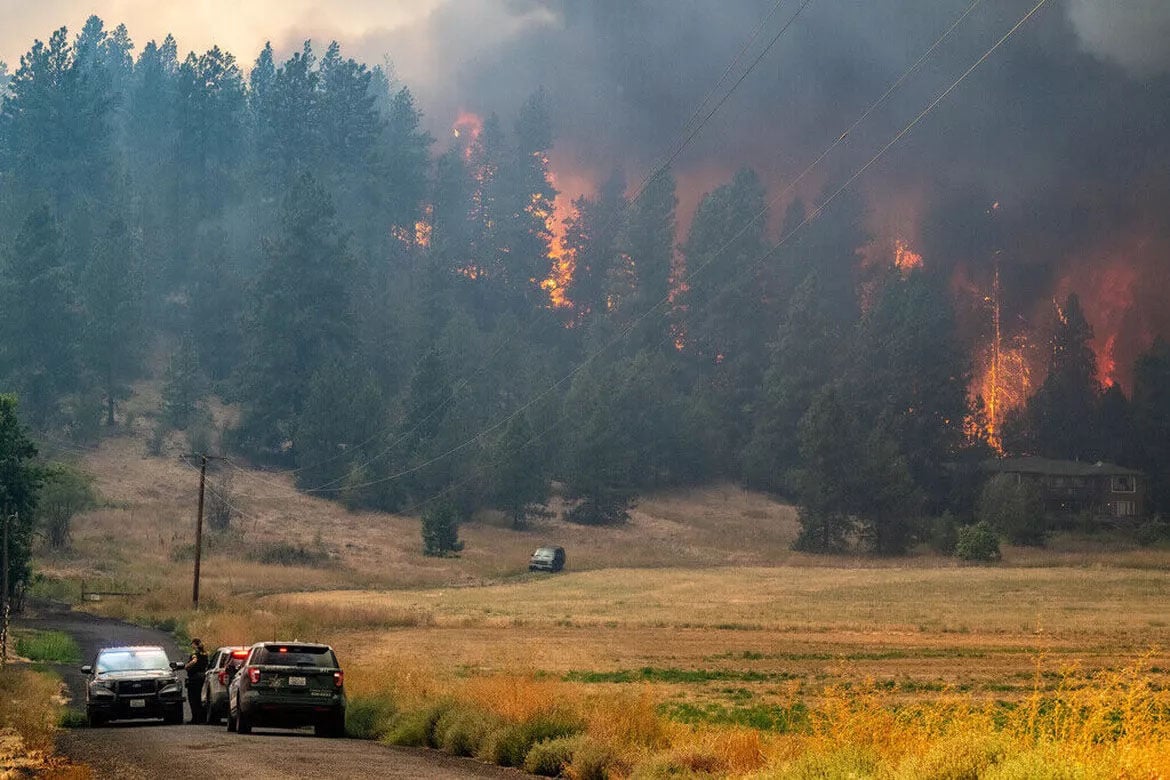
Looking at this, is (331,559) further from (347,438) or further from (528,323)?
(528,323)

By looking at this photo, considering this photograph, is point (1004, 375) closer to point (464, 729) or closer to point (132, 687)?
point (132, 687)

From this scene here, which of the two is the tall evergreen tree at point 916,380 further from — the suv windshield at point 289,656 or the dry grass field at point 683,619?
the suv windshield at point 289,656

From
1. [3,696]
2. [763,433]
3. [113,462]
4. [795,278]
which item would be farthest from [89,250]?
[3,696]

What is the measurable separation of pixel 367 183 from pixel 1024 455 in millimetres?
90922

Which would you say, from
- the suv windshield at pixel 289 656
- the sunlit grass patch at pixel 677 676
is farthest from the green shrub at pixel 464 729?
the sunlit grass patch at pixel 677 676

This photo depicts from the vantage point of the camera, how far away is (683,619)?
74.2 meters

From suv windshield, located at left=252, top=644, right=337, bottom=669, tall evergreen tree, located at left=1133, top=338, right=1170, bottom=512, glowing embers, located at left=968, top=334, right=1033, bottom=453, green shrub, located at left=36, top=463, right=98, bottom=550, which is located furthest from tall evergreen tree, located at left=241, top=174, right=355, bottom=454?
suv windshield, located at left=252, top=644, right=337, bottom=669

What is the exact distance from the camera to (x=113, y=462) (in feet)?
456

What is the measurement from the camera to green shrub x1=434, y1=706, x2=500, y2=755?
26.4 m

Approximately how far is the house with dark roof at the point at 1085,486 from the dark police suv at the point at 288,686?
130893 millimetres

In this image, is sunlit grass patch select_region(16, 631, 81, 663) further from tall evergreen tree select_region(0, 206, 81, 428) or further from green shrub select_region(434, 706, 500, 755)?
tall evergreen tree select_region(0, 206, 81, 428)

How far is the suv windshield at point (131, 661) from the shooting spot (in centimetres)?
3566

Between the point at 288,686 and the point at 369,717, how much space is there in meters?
2.91

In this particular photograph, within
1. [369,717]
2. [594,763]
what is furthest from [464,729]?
[369,717]
